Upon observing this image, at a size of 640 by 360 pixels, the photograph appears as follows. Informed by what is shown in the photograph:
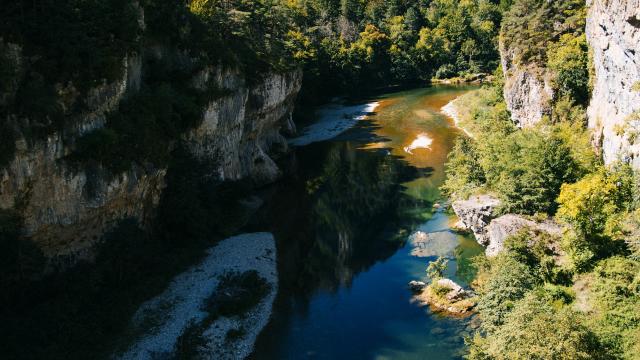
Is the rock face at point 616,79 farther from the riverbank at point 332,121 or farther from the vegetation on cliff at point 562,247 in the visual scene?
the riverbank at point 332,121

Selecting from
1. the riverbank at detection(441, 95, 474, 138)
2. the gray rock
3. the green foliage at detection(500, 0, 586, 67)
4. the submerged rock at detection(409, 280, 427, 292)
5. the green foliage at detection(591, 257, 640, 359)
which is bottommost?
the submerged rock at detection(409, 280, 427, 292)

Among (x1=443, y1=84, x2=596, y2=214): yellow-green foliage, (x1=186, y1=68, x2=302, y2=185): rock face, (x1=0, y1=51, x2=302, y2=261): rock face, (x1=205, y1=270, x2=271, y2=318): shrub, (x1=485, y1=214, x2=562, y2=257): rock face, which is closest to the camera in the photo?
(x1=0, y1=51, x2=302, y2=261): rock face

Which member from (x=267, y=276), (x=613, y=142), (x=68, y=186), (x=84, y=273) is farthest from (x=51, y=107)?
(x=613, y=142)

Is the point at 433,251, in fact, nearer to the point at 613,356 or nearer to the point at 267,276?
the point at 267,276

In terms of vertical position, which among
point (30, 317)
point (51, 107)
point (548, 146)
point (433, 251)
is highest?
point (51, 107)

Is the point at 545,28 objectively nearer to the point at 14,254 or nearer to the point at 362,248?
the point at 362,248

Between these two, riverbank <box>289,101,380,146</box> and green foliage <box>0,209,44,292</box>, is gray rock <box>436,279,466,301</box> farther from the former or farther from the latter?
→ riverbank <box>289,101,380,146</box>

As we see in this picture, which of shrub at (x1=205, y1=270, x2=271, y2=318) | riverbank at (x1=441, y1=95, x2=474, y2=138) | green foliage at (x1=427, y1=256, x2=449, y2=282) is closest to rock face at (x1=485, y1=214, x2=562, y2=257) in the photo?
green foliage at (x1=427, y1=256, x2=449, y2=282)
